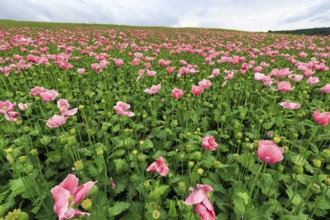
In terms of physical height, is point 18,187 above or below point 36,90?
below

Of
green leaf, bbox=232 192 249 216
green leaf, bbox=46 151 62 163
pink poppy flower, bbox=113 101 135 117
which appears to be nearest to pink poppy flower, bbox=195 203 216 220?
green leaf, bbox=232 192 249 216

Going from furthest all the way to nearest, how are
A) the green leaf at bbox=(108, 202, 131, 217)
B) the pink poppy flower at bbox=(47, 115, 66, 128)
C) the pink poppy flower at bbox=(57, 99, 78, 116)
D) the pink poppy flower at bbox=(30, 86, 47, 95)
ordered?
1. the pink poppy flower at bbox=(30, 86, 47, 95)
2. the pink poppy flower at bbox=(57, 99, 78, 116)
3. the pink poppy flower at bbox=(47, 115, 66, 128)
4. the green leaf at bbox=(108, 202, 131, 217)

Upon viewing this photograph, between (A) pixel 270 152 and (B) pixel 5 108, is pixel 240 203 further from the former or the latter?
(B) pixel 5 108

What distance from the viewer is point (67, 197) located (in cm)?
87

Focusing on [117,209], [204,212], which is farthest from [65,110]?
[204,212]

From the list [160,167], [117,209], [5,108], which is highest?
[5,108]

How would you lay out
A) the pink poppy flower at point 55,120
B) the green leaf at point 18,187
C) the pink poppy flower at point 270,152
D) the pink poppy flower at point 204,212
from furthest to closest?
the pink poppy flower at point 55,120
the green leaf at point 18,187
the pink poppy flower at point 270,152
the pink poppy flower at point 204,212

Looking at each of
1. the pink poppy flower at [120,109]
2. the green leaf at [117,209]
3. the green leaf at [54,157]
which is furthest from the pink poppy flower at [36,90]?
the green leaf at [117,209]

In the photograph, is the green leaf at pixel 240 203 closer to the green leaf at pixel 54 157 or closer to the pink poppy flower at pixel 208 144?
the pink poppy flower at pixel 208 144

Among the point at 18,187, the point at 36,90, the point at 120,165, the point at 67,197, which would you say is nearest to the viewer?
the point at 67,197

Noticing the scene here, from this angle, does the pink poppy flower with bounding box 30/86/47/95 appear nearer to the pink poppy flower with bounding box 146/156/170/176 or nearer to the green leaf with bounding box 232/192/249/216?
the pink poppy flower with bounding box 146/156/170/176

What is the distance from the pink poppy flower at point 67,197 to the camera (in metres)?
0.85

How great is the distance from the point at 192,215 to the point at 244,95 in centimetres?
271

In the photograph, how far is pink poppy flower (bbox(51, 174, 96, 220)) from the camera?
2.79ft
